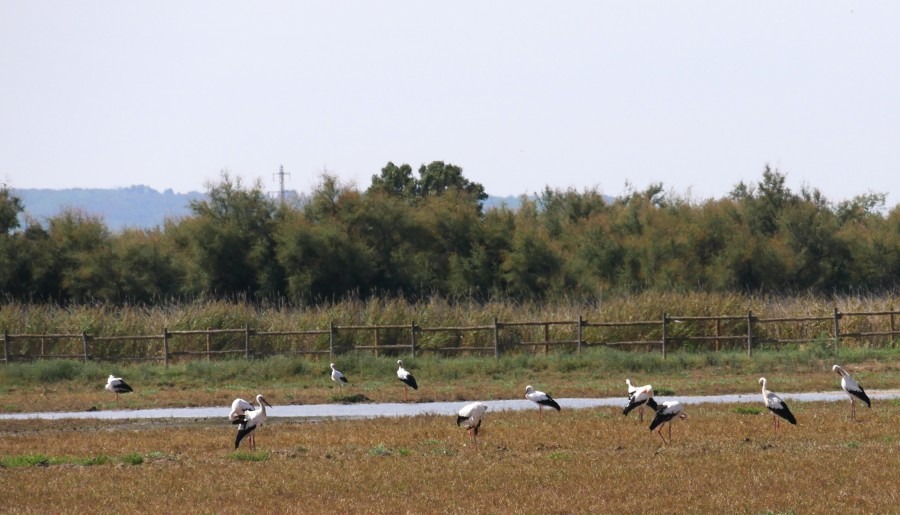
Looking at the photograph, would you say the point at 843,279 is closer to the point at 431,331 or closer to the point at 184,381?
the point at 431,331

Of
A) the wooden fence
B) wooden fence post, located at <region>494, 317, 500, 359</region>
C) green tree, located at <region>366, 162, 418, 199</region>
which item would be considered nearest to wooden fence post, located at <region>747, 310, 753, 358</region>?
the wooden fence

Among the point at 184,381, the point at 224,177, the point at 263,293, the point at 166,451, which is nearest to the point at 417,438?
the point at 166,451

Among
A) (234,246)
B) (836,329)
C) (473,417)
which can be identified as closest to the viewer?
(473,417)

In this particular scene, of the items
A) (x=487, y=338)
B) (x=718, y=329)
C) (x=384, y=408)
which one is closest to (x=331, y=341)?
(x=487, y=338)

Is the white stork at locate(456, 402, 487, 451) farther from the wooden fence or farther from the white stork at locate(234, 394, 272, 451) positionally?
the wooden fence

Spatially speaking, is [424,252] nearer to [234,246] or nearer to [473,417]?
[234,246]

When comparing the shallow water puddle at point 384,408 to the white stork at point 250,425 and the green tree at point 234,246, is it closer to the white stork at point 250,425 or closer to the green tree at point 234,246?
the white stork at point 250,425

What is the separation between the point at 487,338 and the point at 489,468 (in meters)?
24.6

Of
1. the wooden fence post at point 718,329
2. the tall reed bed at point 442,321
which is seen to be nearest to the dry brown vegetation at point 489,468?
the wooden fence post at point 718,329

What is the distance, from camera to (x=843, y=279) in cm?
6438

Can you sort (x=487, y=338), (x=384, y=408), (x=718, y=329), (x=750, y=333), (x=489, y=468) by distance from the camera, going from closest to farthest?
(x=489, y=468), (x=384, y=408), (x=750, y=333), (x=718, y=329), (x=487, y=338)

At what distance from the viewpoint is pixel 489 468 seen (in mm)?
16094

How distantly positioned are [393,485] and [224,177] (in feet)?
165

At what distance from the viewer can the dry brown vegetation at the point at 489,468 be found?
44.9 ft
